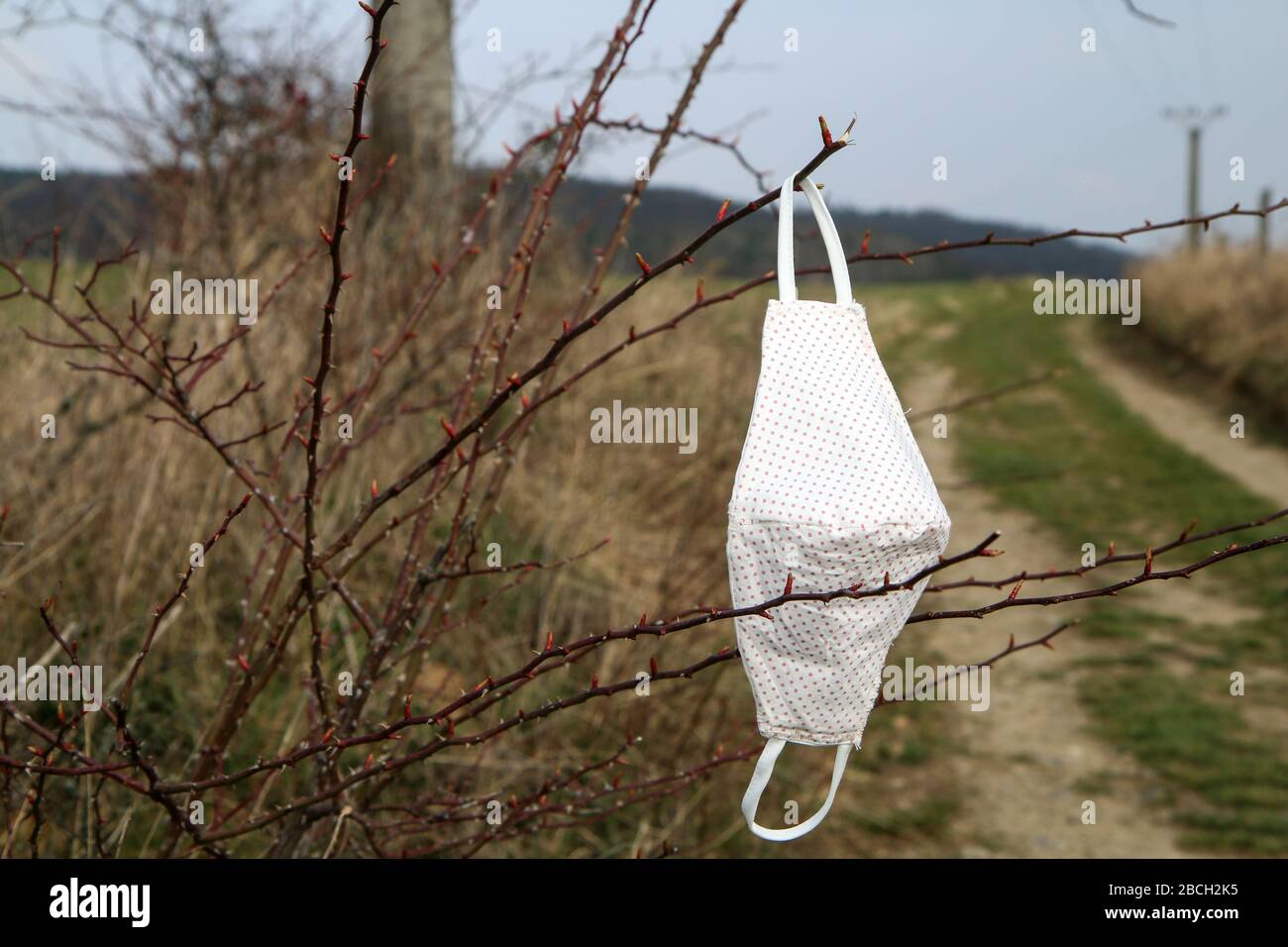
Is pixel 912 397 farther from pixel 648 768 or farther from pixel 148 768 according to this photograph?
pixel 148 768

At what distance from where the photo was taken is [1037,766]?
4.59m

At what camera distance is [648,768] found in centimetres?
329

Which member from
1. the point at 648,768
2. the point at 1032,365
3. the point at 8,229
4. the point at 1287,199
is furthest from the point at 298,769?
the point at 1032,365

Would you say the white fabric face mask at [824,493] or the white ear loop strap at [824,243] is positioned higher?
the white ear loop strap at [824,243]

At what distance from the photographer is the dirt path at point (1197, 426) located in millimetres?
10422

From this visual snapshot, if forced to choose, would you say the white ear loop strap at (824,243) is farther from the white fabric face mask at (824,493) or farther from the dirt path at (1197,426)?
the dirt path at (1197,426)

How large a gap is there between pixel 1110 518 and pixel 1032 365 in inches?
404

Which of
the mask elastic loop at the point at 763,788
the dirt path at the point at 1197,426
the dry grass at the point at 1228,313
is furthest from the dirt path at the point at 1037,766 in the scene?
the dry grass at the point at 1228,313

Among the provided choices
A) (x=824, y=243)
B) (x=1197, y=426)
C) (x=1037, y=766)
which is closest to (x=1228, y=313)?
(x=1197, y=426)

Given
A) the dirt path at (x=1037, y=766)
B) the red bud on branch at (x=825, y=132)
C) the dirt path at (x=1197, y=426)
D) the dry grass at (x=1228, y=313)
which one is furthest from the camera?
the dry grass at (x=1228, y=313)

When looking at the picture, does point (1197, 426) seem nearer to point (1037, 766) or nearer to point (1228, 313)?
point (1228, 313)

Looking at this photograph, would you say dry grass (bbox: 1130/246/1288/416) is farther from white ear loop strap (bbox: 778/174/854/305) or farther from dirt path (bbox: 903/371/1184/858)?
white ear loop strap (bbox: 778/174/854/305)

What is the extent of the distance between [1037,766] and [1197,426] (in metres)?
9.91

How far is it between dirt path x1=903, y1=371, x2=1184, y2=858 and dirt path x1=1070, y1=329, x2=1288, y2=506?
4374 millimetres
